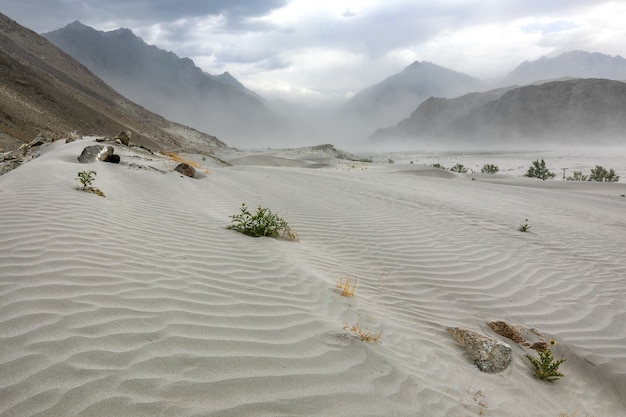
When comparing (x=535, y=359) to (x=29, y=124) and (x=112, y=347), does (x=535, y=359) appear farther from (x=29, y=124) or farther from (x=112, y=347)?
(x=29, y=124)

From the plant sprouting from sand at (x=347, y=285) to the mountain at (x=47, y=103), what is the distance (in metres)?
18.5

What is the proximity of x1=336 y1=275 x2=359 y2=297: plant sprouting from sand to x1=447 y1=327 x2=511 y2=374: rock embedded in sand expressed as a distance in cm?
116

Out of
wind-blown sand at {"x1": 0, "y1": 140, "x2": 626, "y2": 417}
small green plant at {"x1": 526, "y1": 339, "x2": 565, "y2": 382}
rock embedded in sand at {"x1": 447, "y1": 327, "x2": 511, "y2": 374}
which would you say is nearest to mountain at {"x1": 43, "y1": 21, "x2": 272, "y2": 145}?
wind-blown sand at {"x1": 0, "y1": 140, "x2": 626, "y2": 417}

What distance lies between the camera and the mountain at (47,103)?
2517cm

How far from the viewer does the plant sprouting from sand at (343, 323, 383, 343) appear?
3.06m

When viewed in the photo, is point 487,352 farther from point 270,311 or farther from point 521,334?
point 270,311

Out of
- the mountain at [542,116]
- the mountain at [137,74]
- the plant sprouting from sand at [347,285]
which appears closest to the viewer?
the plant sprouting from sand at [347,285]

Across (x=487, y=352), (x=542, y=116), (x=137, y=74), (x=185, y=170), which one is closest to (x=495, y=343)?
(x=487, y=352)

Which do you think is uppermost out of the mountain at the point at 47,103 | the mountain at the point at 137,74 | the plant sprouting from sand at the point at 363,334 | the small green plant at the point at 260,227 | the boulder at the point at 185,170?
the mountain at the point at 137,74

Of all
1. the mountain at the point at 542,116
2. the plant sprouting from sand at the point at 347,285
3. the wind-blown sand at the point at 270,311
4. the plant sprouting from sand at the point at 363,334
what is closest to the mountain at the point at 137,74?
the mountain at the point at 542,116

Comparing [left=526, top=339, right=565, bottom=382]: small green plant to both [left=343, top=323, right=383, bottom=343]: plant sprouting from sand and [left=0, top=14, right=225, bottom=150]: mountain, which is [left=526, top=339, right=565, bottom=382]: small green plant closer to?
[left=343, top=323, right=383, bottom=343]: plant sprouting from sand

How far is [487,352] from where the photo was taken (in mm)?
3258

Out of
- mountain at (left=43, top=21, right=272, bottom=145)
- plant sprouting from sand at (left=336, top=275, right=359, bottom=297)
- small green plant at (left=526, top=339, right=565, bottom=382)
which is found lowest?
small green plant at (left=526, top=339, right=565, bottom=382)

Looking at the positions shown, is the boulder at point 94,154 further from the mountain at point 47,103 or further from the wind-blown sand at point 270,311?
the mountain at point 47,103
